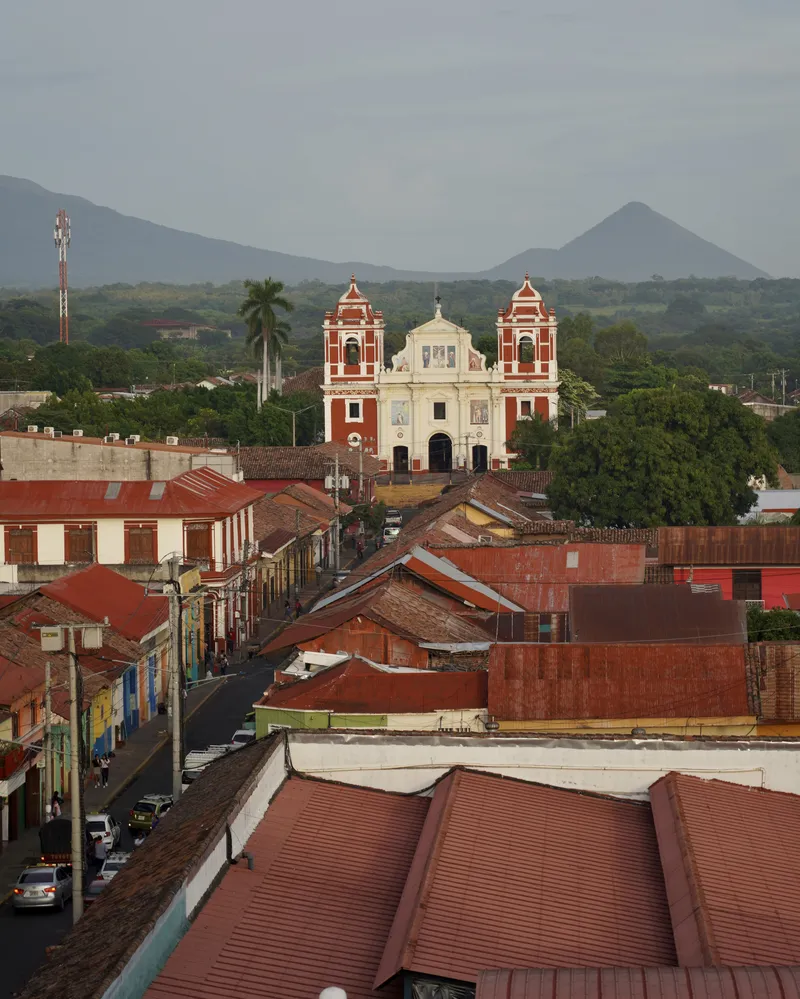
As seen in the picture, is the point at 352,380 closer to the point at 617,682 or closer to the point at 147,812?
the point at 147,812

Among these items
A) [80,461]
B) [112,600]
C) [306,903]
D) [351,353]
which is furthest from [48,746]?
[351,353]

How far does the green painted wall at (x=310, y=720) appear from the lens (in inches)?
966

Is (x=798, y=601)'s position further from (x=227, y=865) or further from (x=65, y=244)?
(x=65, y=244)

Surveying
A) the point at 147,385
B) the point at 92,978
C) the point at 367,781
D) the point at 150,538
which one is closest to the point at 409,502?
the point at 150,538

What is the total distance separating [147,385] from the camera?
133875 millimetres

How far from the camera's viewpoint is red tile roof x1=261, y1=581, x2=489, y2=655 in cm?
2956

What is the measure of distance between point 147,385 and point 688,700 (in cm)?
11241

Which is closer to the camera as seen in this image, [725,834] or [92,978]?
[92,978]

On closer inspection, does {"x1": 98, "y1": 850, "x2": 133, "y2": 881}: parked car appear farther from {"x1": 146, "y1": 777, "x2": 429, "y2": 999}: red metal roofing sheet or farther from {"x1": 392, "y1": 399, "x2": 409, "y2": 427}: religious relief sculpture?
{"x1": 392, "y1": 399, "x2": 409, "y2": 427}: religious relief sculpture

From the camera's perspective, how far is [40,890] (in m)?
23.5

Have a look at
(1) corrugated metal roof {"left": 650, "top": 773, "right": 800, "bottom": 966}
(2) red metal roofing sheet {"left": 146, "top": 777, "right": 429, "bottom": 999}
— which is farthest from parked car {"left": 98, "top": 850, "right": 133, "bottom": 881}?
(1) corrugated metal roof {"left": 650, "top": 773, "right": 800, "bottom": 966}

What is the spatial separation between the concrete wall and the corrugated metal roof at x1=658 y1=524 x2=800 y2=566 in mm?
14691

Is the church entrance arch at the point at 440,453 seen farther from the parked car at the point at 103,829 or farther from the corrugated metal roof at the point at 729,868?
the corrugated metal roof at the point at 729,868

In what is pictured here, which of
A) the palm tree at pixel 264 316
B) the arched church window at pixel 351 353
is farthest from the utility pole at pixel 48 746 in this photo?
the palm tree at pixel 264 316
